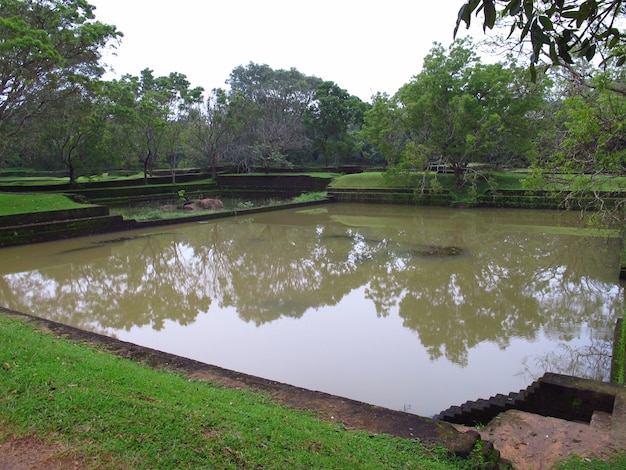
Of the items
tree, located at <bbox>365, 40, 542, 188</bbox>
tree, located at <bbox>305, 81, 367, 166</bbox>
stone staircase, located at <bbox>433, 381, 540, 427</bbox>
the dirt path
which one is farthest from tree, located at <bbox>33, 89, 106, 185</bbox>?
the dirt path

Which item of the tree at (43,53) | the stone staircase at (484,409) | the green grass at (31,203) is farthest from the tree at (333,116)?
the stone staircase at (484,409)

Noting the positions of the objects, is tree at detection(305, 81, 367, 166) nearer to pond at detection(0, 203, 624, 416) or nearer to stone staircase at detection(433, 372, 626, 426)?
pond at detection(0, 203, 624, 416)

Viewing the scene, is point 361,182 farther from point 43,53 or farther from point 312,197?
point 43,53

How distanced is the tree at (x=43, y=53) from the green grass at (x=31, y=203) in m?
2.33

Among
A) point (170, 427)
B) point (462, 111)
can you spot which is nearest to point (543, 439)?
point (170, 427)

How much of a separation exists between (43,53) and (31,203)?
153 inches

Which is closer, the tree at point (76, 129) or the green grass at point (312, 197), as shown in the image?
the tree at point (76, 129)

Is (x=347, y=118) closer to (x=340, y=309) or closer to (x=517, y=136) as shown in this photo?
(x=517, y=136)

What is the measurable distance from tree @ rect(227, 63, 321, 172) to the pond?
1470 centimetres

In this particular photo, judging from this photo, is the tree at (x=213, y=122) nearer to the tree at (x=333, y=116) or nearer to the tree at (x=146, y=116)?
the tree at (x=146, y=116)

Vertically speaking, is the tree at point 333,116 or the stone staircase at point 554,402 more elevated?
the tree at point 333,116

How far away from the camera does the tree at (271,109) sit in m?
26.8

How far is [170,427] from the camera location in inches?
92.1

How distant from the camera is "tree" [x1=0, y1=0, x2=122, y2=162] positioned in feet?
38.1
